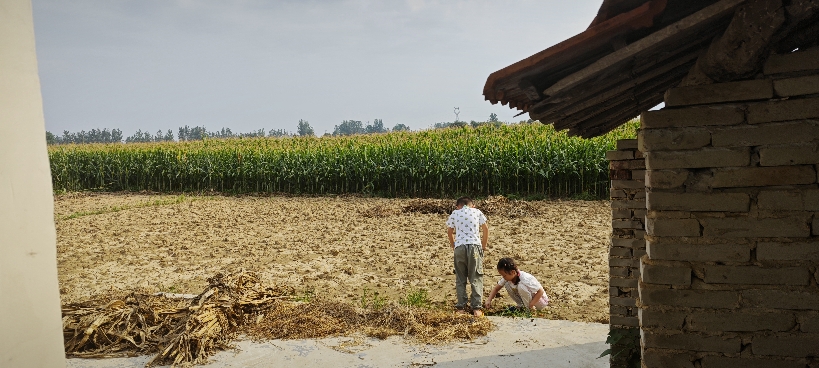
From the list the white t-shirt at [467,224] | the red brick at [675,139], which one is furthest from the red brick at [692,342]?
the white t-shirt at [467,224]

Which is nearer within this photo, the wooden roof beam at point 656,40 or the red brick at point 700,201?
the wooden roof beam at point 656,40

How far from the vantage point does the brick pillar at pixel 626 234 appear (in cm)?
522

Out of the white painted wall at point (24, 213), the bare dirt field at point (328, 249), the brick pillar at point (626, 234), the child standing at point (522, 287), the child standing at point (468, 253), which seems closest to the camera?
the white painted wall at point (24, 213)

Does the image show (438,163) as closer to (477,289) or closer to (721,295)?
(477,289)

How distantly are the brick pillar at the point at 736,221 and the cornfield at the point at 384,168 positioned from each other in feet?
53.9

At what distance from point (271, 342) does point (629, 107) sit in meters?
3.84

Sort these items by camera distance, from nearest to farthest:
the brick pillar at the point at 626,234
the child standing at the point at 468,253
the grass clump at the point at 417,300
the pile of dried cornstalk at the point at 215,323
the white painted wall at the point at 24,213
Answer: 1. the white painted wall at the point at 24,213
2. the brick pillar at the point at 626,234
3. the pile of dried cornstalk at the point at 215,323
4. the child standing at the point at 468,253
5. the grass clump at the point at 417,300

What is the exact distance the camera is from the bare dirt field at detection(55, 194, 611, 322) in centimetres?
902

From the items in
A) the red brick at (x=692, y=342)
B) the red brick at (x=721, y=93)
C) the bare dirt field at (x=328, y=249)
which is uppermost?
the red brick at (x=721, y=93)

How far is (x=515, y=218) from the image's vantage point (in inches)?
605

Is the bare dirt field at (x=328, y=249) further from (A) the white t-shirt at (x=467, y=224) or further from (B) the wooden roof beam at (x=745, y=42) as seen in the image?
(B) the wooden roof beam at (x=745, y=42)

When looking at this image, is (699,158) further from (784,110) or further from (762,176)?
(784,110)

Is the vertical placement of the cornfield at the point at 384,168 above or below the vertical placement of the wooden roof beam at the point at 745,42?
below

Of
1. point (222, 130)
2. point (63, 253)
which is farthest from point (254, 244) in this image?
point (222, 130)
